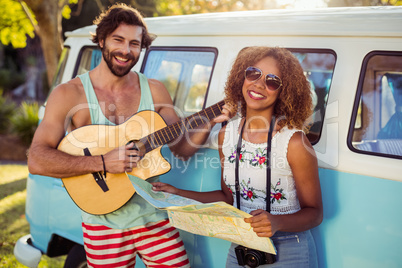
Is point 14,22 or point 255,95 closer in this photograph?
point 255,95

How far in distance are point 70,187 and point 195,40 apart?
1.32 metres

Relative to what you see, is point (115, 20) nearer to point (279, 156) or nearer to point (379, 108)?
point (279, 156)

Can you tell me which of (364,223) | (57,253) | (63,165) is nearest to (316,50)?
(364,223)

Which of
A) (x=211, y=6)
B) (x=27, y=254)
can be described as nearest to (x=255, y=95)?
(x=27, y=254)

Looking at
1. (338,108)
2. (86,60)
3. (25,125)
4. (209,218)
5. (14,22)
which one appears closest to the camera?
(209,218)

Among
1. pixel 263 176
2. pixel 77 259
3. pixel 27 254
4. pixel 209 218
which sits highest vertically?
pixel 263 176

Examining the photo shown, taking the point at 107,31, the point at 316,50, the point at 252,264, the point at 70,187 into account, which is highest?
the point at 107,31

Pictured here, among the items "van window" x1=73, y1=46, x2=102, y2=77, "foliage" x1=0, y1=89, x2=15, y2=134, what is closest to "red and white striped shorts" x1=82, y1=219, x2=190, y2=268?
"van window" x1=73, y1=46, x2=102, y2=77

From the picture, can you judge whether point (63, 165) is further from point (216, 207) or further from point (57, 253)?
point (57, 253)

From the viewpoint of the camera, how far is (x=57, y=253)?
3678 millimetres

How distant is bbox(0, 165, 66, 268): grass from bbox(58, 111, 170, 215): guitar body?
2432mm

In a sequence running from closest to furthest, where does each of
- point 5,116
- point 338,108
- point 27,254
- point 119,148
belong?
point 338,108 → point 119,148 → point 27,254 → point 5,116

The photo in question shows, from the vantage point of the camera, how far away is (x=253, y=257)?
6.66 ft

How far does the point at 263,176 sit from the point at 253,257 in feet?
1.31
